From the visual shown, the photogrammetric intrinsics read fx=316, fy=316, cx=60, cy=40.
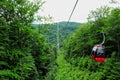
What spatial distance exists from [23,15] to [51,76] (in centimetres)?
1918

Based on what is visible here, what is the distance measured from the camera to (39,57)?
2545cm

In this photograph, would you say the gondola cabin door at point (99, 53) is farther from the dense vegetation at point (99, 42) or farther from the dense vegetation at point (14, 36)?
the dense vegetation at point (99, 42)

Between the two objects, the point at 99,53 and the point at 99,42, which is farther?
the point at 99,42

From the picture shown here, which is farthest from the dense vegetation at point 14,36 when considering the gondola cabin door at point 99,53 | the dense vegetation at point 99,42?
the dense vegetation at point 99,42

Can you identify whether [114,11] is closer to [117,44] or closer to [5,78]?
[117,44]

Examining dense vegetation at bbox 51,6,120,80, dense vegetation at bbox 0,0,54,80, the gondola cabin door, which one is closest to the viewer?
the gondola cabin door

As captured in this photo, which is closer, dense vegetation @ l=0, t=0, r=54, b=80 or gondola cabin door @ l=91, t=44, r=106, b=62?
gondola cabin door @ l=91, t=44, r=106, b=62

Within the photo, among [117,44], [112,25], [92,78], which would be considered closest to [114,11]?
[112,25]

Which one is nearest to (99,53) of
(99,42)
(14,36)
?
(14,36)

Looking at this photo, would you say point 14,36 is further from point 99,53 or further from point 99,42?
point 99,42

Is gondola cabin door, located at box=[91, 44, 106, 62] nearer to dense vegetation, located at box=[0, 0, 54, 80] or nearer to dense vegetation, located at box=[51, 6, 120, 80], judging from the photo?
dense vegetation, located at box=[0, 0, 54, 80]

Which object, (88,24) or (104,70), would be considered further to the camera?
(88,24)

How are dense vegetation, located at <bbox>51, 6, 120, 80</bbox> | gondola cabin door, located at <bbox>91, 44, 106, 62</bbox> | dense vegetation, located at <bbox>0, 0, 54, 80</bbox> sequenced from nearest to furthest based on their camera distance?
gondola cabin door, located at <bbox>91, 44, 106, 62</bbox>, dense vegetation, located at <bbox>0, 0, 54, 80</bbox>, dense vegetation, located at <bbox>51, 6, 120, 80</bbox>

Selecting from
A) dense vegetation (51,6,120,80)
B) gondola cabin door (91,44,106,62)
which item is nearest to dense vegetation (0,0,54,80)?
gondola cabin door (91,44,106,62)
